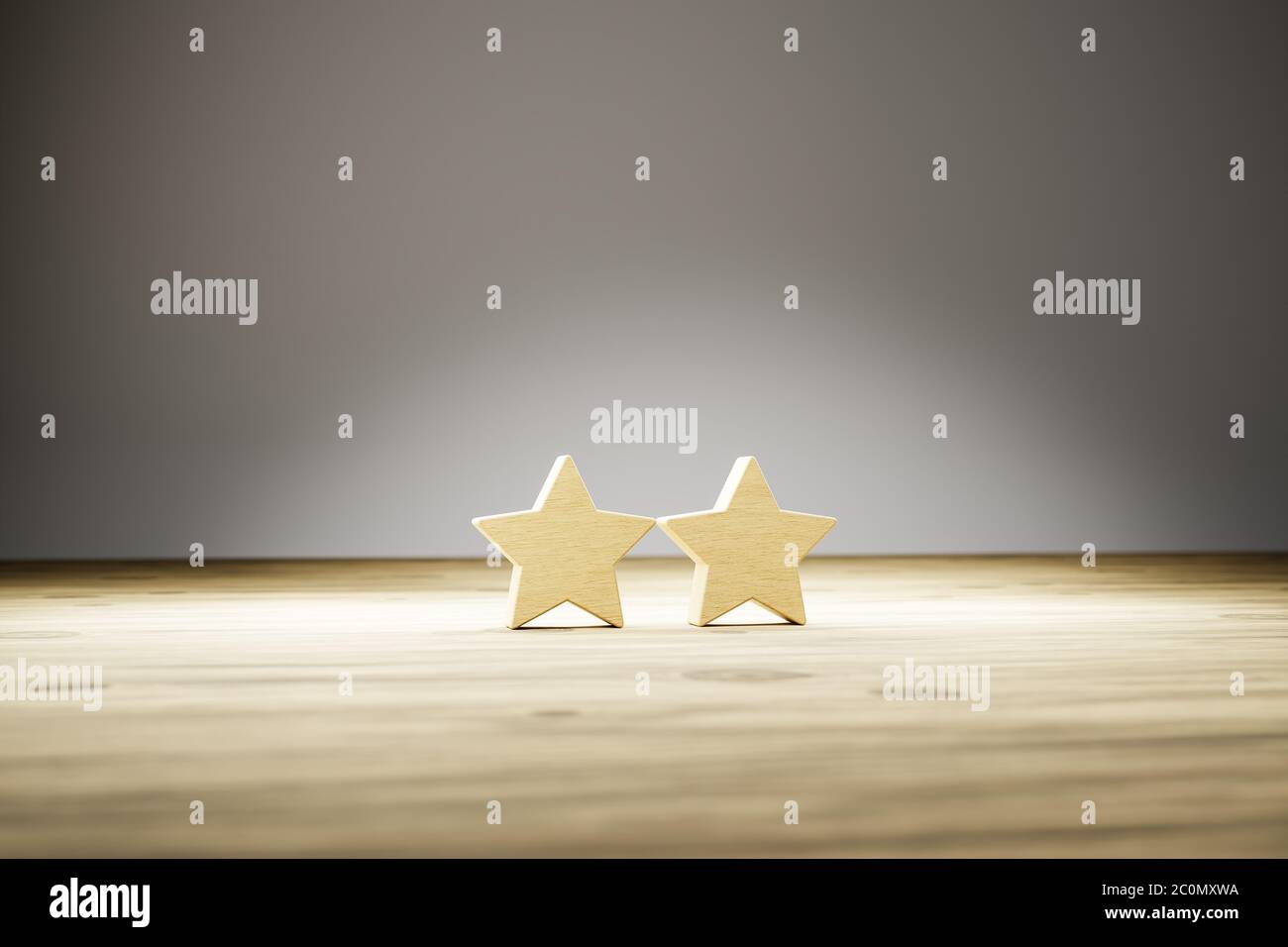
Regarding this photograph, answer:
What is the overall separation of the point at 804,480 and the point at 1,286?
2574mm

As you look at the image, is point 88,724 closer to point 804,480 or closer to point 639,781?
point 639,781

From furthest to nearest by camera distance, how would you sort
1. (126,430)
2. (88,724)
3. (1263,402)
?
(1263,402) < (126,430) < (88,724)

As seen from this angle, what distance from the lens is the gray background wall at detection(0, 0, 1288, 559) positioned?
3.61 m

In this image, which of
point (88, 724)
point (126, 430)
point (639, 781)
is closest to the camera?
point (639, 781)

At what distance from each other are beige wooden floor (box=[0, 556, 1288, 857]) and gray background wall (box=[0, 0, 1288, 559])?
A: 1.56 m

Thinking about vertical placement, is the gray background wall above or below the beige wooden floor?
above

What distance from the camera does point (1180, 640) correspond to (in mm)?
1738

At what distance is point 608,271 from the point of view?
3.69 meters

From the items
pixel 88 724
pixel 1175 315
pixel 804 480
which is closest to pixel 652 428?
pixel 804 480

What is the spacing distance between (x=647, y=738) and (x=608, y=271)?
2733mm

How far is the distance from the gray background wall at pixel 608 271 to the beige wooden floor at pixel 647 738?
1.56 metres

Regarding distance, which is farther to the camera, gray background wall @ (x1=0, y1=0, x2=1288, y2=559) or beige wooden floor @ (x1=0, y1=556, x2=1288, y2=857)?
gray background wall @ (x1=0, y1=0, x2=1288, y2=559)

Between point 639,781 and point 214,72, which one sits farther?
point 214,72

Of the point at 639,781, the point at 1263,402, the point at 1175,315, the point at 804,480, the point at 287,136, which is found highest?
the point at 287,136
